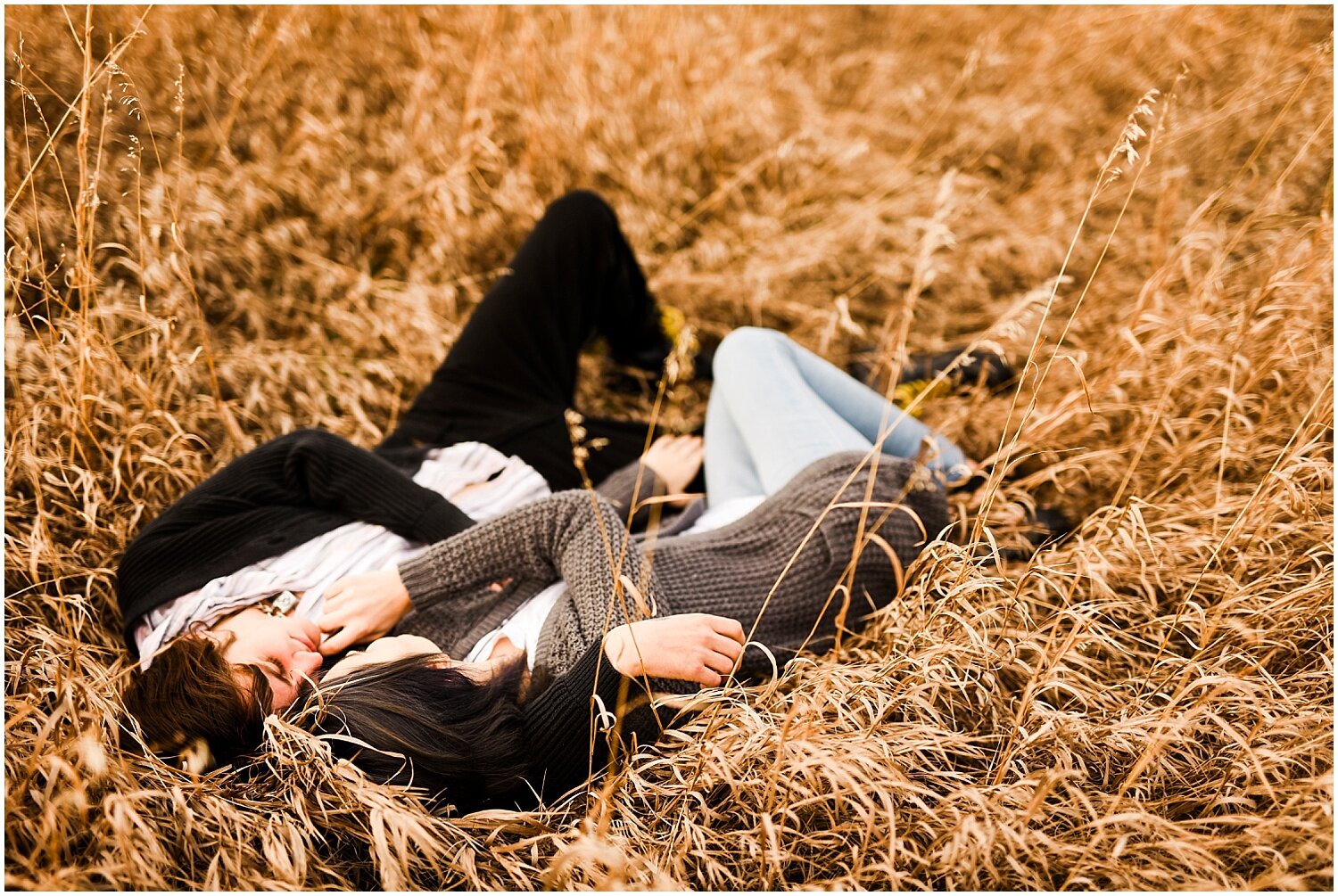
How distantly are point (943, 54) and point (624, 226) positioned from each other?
275cm

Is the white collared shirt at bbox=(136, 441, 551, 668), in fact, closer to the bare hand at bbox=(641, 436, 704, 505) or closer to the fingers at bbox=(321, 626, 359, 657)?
the fingers at bbox=(321, 626, 359, 657)

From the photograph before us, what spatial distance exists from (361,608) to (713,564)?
2.89 feet

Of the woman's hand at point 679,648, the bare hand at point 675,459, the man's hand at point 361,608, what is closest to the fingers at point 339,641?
the man's hand at point 361,608

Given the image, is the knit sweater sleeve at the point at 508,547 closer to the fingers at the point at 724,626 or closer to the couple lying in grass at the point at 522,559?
the couple lying in grass at the point at 522,559

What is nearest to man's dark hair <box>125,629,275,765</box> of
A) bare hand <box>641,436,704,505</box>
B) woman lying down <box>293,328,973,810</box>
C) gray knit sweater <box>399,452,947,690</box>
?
woman lying down <box>293,328,973,810</box>

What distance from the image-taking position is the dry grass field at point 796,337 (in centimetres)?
143

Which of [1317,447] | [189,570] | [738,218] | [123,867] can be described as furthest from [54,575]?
[1317,447]

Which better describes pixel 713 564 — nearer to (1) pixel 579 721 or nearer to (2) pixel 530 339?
(1) pixel 579 721

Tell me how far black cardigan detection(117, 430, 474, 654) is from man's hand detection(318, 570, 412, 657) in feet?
0.63

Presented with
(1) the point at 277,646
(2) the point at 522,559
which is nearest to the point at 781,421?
(2) the point at 522,559

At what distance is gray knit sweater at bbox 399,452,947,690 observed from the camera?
176 centimetres

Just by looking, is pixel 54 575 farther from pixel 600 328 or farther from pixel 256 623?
pixel 600 328

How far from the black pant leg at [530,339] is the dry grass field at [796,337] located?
32 centimetres

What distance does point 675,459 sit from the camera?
2.53m
